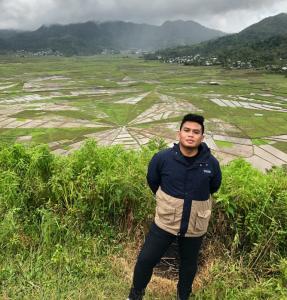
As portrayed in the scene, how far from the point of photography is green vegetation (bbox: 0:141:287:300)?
142 inches

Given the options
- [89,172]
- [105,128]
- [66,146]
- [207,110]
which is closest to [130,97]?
[207,110]

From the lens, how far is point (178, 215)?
10.3ft

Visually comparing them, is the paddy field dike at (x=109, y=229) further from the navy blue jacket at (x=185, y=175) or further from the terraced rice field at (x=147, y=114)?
the terraced rice field at (x=147, y=114)

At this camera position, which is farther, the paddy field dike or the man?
the paddy field dike

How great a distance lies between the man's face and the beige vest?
0.49 meters

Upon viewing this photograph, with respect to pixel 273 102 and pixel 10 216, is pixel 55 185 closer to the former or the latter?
pixel 10 216

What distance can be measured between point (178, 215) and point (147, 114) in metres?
36.0

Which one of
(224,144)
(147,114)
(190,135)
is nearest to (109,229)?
(190,135)

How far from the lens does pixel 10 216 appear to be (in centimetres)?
416

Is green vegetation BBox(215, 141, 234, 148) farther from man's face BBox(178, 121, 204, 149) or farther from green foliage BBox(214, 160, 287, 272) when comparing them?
man's face BBox(178, 121, 204, 149)

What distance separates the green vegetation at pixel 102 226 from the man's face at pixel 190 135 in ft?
3.56

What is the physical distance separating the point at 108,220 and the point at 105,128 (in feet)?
95.4

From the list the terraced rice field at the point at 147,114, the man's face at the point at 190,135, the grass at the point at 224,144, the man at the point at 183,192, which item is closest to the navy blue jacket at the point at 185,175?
the man at the point at 183,192

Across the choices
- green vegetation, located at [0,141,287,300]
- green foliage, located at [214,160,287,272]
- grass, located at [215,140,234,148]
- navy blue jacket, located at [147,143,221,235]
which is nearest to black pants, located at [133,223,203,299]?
navy blue jacket, located at [147,143,221,235]
